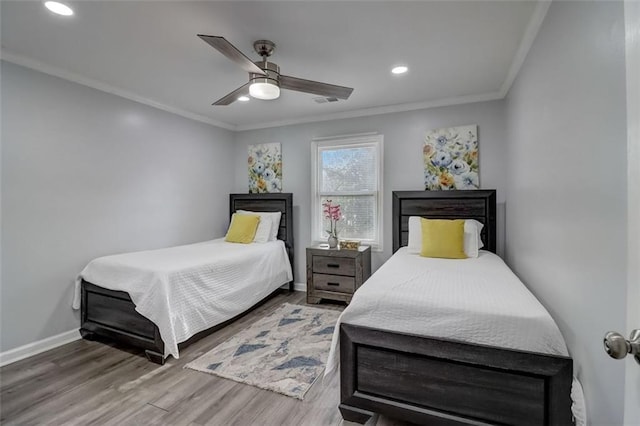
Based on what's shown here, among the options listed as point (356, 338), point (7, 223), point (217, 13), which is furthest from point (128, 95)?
point (356, 338)

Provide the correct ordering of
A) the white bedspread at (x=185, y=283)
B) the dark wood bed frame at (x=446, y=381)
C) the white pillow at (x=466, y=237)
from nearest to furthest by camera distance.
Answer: the dark wood bed frame at (x=446, y=381)
the white bedspread at (x=185, y=283)
the white pillow at (x=466, y=237)

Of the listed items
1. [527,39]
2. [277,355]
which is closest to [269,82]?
[527,39]

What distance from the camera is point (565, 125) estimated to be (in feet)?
4.91

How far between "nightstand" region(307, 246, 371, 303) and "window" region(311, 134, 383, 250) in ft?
1.27

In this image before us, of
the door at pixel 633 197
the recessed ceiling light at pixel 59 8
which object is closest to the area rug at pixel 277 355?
the door at pixel 633 197

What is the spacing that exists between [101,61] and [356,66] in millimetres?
2203

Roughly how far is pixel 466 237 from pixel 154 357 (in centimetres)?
307

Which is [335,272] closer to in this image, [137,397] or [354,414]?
[354,414]

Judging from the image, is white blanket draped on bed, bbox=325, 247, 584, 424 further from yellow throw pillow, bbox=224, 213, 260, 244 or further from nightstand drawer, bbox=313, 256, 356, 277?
yellow throw pillow, bbox=224, 213, 260, 244

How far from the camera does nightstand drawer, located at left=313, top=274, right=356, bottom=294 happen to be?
140 inches

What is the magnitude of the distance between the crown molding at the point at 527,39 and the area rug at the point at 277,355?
2.80 m

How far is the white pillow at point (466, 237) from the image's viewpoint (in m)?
2.96

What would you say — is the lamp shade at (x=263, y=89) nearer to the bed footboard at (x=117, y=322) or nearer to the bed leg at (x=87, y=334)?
the bed footboard at (x=117, y=322)

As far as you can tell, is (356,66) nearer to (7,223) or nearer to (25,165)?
(25,165)
